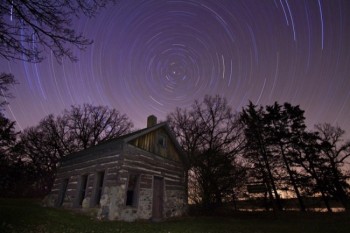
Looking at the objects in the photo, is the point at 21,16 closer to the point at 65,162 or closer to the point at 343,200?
the point at 65,162

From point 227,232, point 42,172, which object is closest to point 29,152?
point 42,172

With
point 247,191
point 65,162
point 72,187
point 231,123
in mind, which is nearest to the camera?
point 72,187

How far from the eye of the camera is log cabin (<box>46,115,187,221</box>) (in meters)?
12.8

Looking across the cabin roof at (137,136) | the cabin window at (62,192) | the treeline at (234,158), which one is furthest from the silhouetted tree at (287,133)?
the cabin window at (62,192)

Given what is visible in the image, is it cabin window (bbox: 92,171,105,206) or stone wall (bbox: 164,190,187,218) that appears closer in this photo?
cabin window (bbox: 92,171,105,206)

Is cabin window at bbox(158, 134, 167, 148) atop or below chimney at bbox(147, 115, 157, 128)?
below

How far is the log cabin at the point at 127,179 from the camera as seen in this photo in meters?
12.8

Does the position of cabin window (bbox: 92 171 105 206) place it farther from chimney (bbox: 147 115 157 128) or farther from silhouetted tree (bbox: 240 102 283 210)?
silhouetted tree (bbox: 240 102 283 210)

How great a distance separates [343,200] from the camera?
2253 centimetres

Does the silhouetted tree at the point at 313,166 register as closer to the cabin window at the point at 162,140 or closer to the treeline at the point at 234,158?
the treeline at the point at 234,158

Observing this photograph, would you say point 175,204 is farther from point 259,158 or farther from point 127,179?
point 259,158

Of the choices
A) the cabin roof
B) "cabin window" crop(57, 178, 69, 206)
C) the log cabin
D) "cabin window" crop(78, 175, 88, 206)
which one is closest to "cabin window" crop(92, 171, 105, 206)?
the log cabin

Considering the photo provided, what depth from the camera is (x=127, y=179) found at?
13.2m

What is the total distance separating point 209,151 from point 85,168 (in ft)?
38.4
